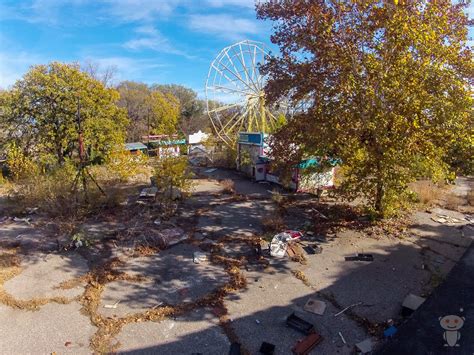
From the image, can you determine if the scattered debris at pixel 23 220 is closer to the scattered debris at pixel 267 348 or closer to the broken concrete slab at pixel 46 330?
the broken concrete slab at pixel 46 330

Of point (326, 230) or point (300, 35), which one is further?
point (326, 230)

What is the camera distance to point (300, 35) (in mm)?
6969

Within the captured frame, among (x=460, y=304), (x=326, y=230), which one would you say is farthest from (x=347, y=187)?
(x=460, y=304)

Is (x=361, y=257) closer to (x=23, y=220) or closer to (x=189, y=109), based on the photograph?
(x=23, y=220)

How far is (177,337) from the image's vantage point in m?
4.11

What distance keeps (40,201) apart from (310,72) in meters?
8.65

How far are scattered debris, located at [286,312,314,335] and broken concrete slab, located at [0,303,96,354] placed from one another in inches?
102

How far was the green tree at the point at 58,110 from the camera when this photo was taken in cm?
1547

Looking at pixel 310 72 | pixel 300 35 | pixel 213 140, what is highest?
pixel 300 35

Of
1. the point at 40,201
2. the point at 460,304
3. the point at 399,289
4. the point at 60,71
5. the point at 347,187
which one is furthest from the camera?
the point at 60,71

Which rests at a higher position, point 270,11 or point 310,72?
point 270,11

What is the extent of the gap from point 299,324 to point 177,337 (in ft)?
5.41

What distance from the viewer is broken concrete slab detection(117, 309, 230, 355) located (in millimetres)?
3891

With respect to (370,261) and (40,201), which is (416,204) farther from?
(40,201)
